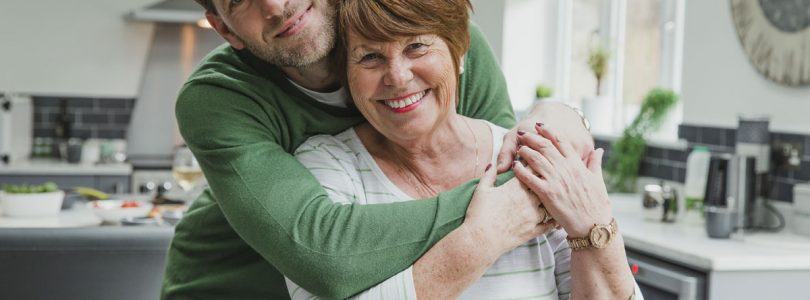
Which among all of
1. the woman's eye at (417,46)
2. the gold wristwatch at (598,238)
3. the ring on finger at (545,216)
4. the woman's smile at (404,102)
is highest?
the woman's eye at (417,46)

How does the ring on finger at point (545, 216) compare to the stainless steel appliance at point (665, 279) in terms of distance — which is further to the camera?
the stainless steel appliance at point (665, 279)

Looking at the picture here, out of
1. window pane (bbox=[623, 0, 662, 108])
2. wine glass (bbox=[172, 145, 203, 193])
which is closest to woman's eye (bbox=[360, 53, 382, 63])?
wine glass (bbox=[172, 145, 203, 193])

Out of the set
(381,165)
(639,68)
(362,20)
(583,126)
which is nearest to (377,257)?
(381,165)

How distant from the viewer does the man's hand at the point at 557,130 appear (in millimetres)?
1646

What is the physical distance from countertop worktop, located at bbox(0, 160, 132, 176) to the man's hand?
464 cm

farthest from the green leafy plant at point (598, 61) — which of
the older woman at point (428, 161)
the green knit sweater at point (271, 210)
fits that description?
the older woman at point (428, 161)

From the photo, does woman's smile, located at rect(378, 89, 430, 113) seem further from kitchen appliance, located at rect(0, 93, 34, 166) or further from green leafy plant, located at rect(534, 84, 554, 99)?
kitchen appliance, located at rect(0, 93, 34, 166)

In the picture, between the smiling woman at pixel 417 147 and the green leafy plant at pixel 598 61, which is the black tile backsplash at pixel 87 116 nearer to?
the green leafy plant at pixel 598 61

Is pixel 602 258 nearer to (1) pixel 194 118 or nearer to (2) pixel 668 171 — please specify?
(1) pixel 194 118

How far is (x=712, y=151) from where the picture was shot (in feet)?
13.7

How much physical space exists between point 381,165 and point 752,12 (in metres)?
2.61

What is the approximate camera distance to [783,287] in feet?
10.1

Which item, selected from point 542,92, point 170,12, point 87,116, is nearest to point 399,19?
point 542,92

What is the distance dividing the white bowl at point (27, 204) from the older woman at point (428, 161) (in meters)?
1.87
